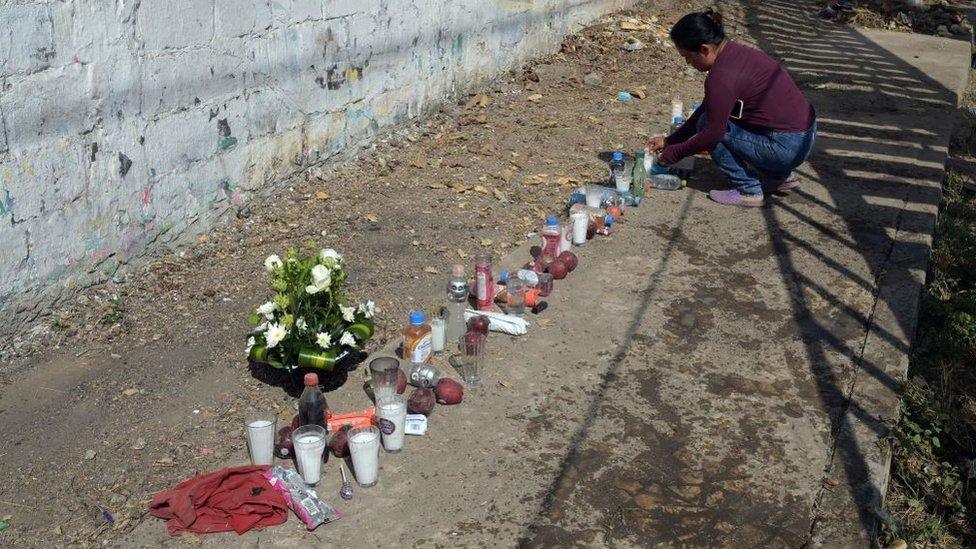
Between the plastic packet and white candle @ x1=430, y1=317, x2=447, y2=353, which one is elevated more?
white candle @ x1=430, y1=317, x2=447, y2=353

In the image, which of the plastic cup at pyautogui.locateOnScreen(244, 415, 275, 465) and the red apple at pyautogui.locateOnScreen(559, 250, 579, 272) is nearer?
the plastic cup at pyautogui.locateOnScreen(244, 415, 275, 465)

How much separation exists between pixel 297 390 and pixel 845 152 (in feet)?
18.2

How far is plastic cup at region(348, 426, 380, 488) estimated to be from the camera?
12.1 ft

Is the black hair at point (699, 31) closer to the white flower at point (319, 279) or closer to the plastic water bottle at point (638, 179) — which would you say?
the plastic water bottle at point (638, 179)

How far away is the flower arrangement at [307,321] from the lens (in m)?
4.22

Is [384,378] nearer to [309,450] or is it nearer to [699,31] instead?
[309,450]

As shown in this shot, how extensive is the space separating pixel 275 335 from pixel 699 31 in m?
3.58

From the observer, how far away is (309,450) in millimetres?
3666

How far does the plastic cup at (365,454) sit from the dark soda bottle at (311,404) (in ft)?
0.75

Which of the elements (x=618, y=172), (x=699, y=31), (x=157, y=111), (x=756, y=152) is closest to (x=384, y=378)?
(x=157, y=111)

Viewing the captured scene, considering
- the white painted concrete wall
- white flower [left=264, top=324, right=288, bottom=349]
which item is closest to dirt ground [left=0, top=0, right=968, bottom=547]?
the white painted concrete wall

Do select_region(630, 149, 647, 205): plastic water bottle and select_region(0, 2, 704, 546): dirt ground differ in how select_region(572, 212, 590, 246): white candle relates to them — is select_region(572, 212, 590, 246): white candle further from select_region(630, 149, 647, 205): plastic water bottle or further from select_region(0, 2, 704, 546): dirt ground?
select_region(630, 149, 647, 205): plastic water bottle

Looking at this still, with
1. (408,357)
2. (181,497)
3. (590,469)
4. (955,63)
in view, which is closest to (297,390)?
(408,357)

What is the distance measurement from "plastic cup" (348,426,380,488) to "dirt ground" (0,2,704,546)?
0.57 meters
